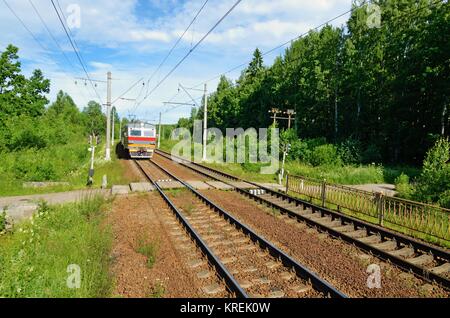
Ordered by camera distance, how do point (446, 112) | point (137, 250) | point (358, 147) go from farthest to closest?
1. point (358, 147)
2. point (446, 112)
3. point (137, 250)

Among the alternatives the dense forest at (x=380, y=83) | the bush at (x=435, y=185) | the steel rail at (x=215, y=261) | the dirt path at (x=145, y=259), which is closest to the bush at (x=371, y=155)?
the dense forest at (x=380, y=83)

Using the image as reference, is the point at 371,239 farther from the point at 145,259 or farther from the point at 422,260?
the point at 145,259

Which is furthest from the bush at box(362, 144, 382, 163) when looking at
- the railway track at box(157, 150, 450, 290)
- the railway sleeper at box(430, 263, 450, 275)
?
the railway sleeper at box(430, 263, 450, 275)

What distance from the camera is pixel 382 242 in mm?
8492

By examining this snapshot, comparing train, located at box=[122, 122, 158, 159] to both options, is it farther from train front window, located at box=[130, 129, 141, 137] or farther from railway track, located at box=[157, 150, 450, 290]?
railway track, located at box=[157, 150, 450, 290]

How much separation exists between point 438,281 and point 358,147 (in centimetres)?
2375

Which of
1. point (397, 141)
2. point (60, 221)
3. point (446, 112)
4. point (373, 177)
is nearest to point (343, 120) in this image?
point (397, 141)

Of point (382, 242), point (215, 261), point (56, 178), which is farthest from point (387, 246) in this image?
point (56, 178)

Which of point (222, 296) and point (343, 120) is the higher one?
point (343, 120)

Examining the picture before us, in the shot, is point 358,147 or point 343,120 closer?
point 358,147

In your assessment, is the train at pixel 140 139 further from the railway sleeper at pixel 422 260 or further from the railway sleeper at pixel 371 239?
the railway sleeper at pixel 422 260

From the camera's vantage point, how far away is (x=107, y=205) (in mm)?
11922

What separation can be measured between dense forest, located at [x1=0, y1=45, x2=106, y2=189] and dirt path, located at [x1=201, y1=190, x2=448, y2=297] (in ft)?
39.0

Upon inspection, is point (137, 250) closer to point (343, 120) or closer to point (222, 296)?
point (222, 296)
